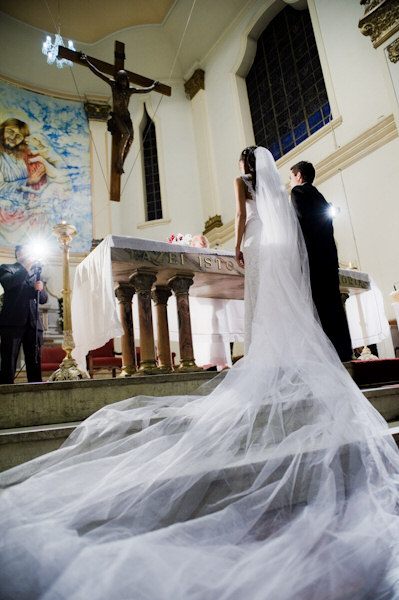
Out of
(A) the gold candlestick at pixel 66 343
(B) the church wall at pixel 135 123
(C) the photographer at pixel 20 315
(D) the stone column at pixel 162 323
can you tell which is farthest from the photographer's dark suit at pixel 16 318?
(B) the church wall at pixel 135 123

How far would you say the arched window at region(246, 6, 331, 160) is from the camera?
8.13 metres

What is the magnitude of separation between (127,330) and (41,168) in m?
8.02

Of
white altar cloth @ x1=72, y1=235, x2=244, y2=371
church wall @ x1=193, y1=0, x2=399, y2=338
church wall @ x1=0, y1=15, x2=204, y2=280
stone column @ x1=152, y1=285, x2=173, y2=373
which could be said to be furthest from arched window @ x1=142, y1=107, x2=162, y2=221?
stone column @ x1=152, y1=285, x2=173, y2=373

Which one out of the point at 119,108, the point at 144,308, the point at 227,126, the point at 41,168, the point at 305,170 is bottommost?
the point at 144,308

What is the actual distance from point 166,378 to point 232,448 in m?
1.07

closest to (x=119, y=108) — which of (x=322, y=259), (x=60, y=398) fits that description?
(x=322, y=259)

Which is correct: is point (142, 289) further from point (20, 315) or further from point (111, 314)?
point (20, 315)

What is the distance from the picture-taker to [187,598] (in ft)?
2.52

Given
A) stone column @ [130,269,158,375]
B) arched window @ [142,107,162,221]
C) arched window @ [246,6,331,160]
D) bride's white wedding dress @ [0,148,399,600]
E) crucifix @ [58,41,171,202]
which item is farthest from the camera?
arched window @ [142,107,162,221]

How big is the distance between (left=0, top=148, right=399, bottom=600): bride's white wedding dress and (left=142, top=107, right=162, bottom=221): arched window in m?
9.00

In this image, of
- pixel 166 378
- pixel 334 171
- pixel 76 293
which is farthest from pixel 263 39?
pixel 166 378

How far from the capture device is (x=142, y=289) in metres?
3.08

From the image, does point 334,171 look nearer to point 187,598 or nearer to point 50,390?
point 50,390

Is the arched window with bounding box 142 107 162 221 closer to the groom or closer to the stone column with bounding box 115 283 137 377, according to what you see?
the stone column with bounding box 115 283 137 377
